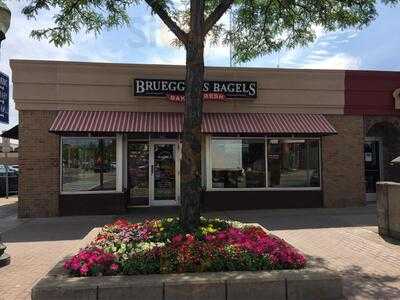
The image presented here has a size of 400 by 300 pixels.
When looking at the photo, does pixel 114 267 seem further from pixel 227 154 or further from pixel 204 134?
pixel 227 154

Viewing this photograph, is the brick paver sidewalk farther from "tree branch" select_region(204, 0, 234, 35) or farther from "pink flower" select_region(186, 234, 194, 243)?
"tree branch" select_region(204, 0, 234, 35)

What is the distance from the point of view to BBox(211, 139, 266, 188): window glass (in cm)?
1653

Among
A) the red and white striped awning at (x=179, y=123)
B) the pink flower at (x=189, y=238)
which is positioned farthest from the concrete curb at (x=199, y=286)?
the red and white striped awning at (x=179, y=123)

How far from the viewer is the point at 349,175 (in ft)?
56.1

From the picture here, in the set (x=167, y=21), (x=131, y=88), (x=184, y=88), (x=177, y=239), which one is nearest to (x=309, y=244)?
(x=177, y=239)

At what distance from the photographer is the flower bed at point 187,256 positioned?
22.3 ft

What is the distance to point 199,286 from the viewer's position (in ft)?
20.6

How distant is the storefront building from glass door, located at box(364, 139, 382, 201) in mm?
817

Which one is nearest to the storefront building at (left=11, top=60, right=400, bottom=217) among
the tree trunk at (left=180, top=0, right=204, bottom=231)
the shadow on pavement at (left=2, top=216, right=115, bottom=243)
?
the shadow on pavement at (left=2, top=216, right=115, bottom=243)

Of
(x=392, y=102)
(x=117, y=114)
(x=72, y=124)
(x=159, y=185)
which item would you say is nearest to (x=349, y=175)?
(x=392, y=102)

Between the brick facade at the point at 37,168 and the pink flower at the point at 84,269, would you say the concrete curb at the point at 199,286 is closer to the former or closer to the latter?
the pink flower at the point at 84,269

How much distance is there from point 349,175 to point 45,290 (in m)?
12.9

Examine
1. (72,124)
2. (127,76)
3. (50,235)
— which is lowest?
(50,235)

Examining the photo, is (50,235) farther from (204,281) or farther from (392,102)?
(392,102)
